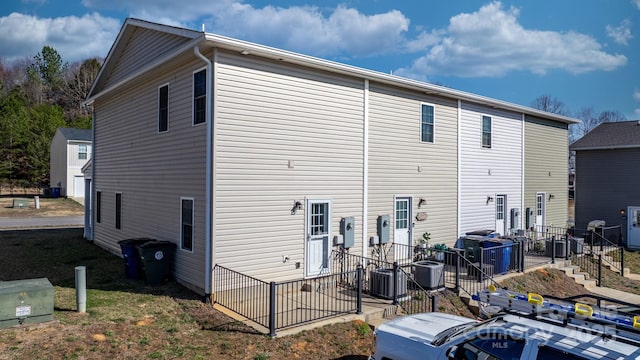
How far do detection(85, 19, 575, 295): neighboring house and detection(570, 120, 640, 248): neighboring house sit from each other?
32.1 feet

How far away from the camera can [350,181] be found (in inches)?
478

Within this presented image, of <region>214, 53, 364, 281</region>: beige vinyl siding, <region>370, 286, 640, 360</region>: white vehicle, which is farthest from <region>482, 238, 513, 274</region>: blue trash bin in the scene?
<region>370, 286, 640, 360</region>: white vehicle

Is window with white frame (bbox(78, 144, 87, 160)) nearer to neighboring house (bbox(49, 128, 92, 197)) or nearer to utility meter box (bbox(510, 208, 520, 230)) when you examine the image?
neighboring house (bbox(49, 128, 92, 197))

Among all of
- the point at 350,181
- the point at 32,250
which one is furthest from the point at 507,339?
the point at 32,250

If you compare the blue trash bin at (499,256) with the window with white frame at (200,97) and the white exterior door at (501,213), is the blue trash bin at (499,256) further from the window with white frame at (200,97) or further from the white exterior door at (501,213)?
the window with white frame at (200,97)

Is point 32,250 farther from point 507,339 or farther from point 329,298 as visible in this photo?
point 507,339

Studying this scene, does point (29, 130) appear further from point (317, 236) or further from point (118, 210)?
point (317, 236)

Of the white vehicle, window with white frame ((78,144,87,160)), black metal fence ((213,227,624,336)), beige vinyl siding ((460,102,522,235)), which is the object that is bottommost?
black metal fence ((213,227,624,336))

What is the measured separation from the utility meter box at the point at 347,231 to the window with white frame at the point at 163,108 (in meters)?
5.51

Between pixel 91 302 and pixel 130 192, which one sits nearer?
pixel 91 302

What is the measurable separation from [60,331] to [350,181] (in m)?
7.57

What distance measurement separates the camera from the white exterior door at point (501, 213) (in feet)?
57.4

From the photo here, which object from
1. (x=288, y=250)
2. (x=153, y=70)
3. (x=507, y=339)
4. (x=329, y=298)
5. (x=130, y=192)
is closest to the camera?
(x=507, y=339)

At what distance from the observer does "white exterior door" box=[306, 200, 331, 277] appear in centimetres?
1120
